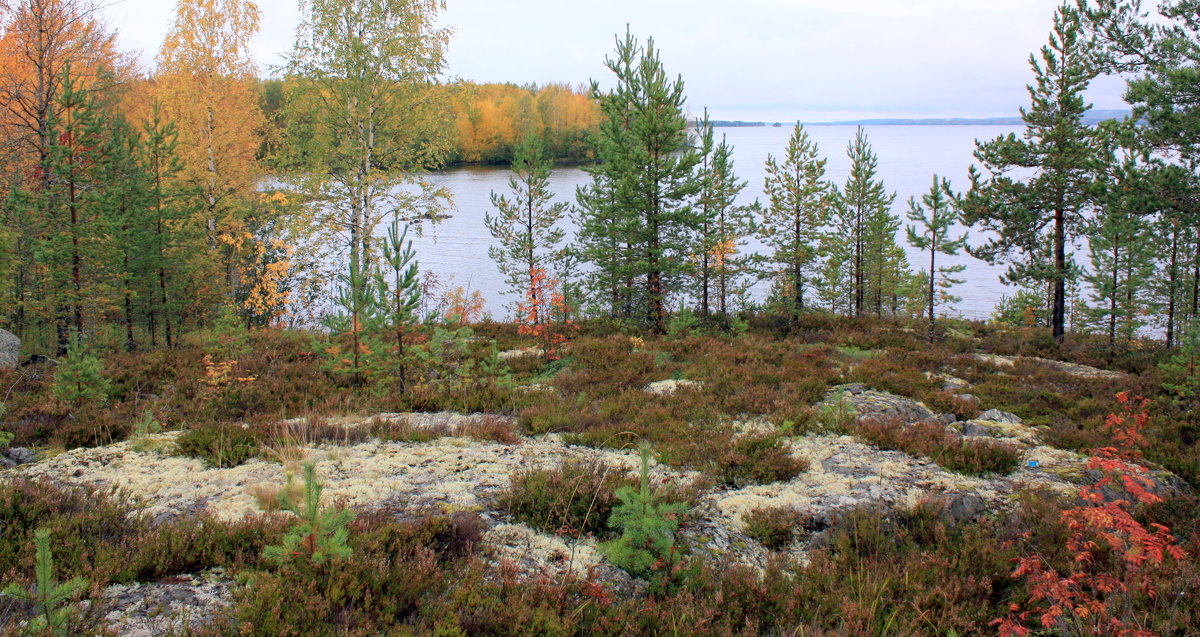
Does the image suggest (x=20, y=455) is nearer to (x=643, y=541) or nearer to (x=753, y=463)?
(x=643, y=541)

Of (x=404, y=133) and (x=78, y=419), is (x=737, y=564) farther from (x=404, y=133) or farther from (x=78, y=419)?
(x=404, y=133)

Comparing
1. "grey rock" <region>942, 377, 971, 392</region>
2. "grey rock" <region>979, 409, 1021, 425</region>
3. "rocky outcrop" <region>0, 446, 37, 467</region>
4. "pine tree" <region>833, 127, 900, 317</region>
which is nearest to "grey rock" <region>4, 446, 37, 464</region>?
"rocky outcrop" <region>0, 446, 37, 467</region>

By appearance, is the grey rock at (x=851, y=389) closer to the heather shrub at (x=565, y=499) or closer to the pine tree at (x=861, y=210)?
the heather shrub at (x=565, y=499)

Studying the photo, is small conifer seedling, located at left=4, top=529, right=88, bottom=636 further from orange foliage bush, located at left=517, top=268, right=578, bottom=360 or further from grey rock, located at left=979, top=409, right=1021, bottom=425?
grey rock, located at left=979, top=409, right=1021, bottom=425

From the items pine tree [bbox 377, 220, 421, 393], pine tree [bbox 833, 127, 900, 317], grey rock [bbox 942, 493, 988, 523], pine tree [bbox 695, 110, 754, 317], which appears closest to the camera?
grey rock [bbox 942, 493, 988, 523]

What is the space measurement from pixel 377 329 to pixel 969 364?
11.5m

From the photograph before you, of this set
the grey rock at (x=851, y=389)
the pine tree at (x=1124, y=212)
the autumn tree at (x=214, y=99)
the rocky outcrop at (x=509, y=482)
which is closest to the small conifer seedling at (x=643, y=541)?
the rocky outcrop at (x=509, y=482)

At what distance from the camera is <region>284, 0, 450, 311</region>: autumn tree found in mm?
18891

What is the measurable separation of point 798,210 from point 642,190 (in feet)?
22.0

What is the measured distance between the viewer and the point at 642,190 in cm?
1741

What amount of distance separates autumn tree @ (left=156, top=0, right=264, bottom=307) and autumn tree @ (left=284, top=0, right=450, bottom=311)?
402cm

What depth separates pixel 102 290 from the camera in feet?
43.8

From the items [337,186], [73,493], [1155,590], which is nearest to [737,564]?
[1155,590]

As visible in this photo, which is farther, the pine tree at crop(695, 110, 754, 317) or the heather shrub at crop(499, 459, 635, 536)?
the pine tree at crop(695, 110, 754, 317)
